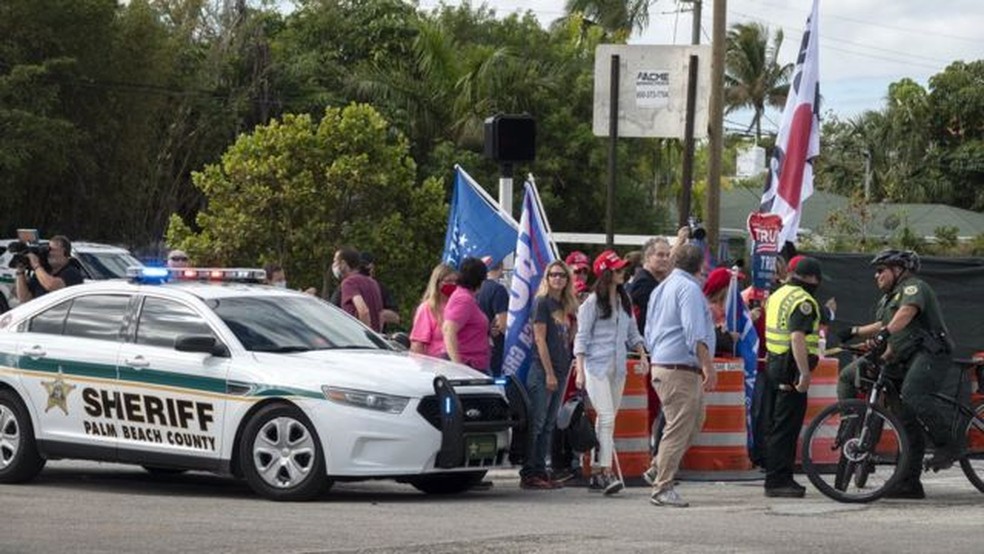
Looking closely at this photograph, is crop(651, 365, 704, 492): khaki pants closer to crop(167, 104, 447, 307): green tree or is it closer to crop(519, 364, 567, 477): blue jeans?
crop(519, 364, 567, 477): blue jeans


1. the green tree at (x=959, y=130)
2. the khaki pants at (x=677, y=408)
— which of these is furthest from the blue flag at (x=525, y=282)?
the green tree at (x=959, y=130)

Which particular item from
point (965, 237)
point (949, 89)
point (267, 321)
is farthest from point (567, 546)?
point (949, 89)

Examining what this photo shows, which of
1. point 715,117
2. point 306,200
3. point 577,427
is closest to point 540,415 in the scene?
A: point 577,427

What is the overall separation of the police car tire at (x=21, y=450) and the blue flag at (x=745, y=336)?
568 centimetres

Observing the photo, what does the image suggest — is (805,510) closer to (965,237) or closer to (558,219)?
(558,219)

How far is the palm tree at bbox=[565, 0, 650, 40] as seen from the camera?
60.2 m

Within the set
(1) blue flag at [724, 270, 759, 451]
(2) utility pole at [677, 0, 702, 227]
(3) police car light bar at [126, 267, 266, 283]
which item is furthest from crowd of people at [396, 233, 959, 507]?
(2) utility pole at [677, 0, 702, 227]

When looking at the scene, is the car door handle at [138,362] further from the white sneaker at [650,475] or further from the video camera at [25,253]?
the video camera at [25,253]

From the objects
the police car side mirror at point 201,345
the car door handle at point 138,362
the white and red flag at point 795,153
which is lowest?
the car door handle at point 138,362

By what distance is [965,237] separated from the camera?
56.8m

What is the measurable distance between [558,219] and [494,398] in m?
37.9

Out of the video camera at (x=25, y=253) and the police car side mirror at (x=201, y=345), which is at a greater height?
the video camera at (x=25, y=253)

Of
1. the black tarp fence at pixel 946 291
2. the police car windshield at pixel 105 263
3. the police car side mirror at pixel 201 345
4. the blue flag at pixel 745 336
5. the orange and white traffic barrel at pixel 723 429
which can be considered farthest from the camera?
the police car windshield at pixel 105 263

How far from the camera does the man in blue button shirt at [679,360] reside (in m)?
13.2
